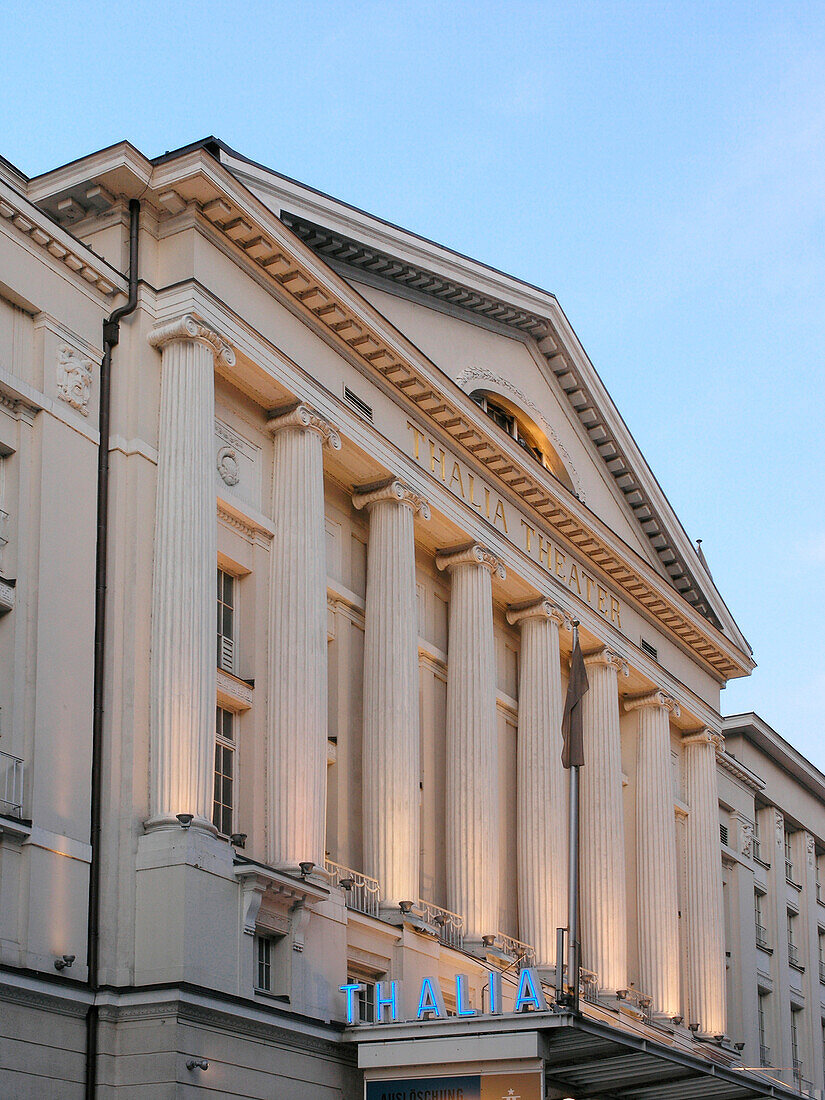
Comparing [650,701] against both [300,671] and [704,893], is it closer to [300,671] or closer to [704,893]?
[704,893]

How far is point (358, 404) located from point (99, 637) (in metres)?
9.15

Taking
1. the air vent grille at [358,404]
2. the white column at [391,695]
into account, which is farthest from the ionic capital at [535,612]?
the air vent grille at [358,404]

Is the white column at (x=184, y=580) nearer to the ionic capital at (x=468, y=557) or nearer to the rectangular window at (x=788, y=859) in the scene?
the ionic capital at (x=468, y=557)

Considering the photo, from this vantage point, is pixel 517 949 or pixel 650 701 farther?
pixel 650 701

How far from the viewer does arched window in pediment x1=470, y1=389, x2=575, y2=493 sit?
133 ft

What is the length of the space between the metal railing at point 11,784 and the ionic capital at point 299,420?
9.38m

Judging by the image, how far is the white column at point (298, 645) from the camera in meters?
28.2

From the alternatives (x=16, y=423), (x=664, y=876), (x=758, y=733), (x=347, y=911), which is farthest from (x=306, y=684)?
(x=758, y=733)

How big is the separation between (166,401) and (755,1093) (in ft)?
57.7

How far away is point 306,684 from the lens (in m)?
29.0

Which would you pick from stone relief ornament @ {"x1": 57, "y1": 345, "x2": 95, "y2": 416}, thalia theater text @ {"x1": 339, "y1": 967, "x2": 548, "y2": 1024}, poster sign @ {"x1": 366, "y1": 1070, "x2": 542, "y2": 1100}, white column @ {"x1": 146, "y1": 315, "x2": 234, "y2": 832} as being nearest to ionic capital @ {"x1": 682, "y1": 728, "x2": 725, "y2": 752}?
thalia theater text @ {"x1": 339, "y1": 967, "x2": 548, "y2": 1024}

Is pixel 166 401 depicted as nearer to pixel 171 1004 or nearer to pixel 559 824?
pixel 171 1004

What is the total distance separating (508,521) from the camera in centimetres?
3853

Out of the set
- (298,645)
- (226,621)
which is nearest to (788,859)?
(298,645)
